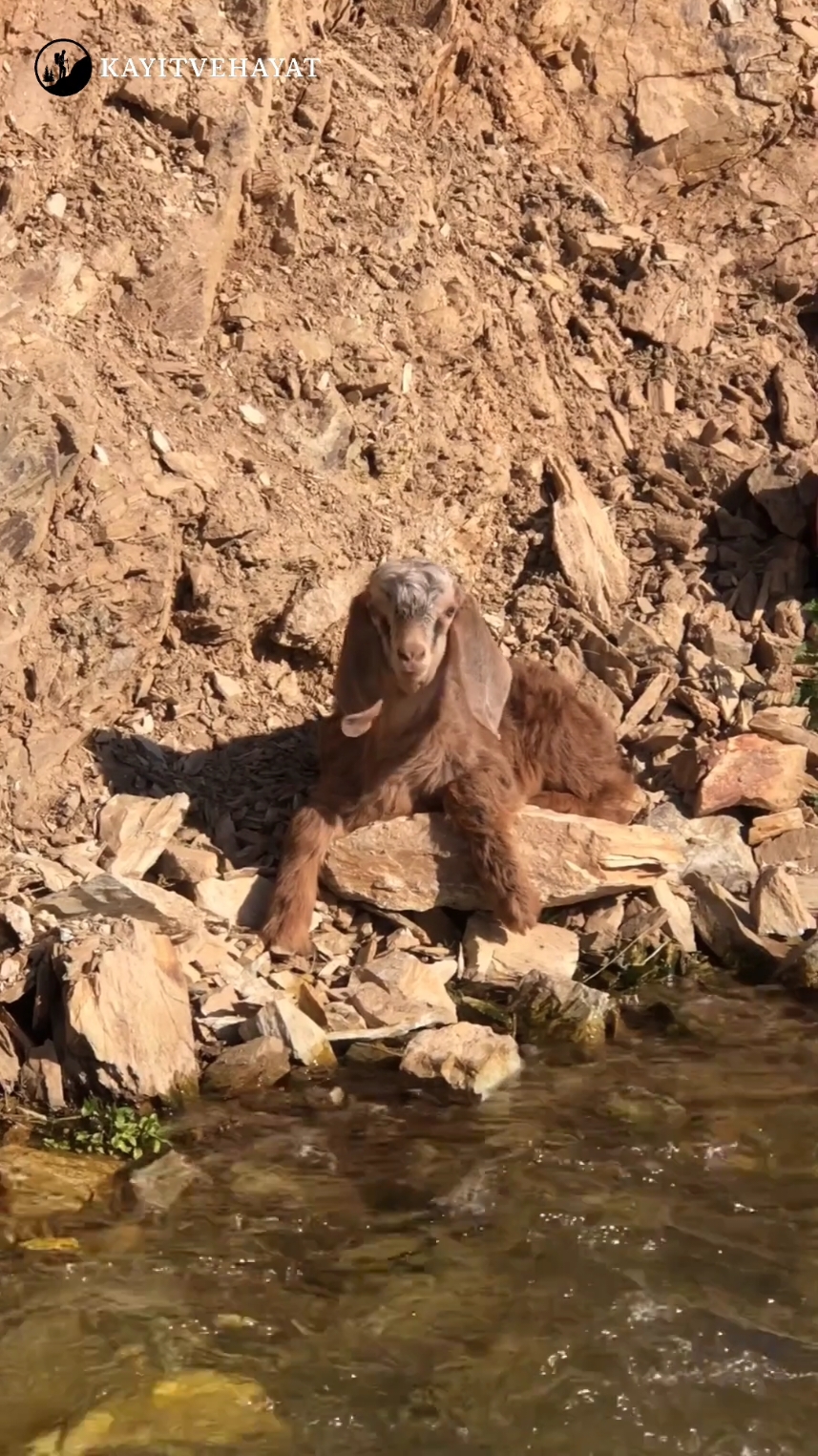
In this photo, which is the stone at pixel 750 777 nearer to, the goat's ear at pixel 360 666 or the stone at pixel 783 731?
the stone at pixel 783 731

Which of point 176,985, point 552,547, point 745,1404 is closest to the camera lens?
point 745,1404

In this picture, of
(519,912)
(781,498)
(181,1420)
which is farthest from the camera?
(781,498)

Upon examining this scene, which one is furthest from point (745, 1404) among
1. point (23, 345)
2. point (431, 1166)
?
point (23, 345)

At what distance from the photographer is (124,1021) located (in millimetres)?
5504

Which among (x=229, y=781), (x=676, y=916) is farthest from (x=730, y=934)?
(x=229, y=781)

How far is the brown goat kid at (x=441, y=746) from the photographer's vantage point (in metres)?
6.79

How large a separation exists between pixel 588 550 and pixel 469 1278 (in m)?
5.38

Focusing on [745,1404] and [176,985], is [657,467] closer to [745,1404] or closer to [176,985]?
[176,985]

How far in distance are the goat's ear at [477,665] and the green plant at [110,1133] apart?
273 centimetres

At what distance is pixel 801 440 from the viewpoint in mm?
9820

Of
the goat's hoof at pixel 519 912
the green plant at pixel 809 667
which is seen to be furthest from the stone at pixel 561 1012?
the green plant at pixel 809 667

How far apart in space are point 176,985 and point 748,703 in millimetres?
3771

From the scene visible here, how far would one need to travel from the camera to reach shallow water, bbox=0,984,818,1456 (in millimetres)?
3852

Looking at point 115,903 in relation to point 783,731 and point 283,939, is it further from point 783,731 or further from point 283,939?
point 783,731
